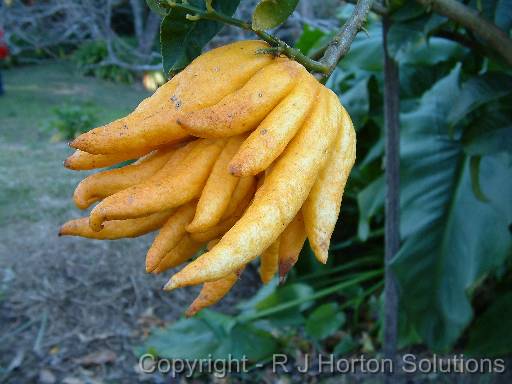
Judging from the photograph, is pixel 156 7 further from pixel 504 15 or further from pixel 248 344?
pixel 248 344

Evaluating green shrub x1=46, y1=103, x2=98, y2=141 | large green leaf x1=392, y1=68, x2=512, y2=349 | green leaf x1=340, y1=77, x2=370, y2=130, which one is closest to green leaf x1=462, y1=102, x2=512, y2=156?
Answer: green leaf x1=340, y1=77, x2=370, y2=130

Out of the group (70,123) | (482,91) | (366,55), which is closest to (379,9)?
(482,91)

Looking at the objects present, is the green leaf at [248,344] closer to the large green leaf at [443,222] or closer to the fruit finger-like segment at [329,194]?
the large green leaf at [443,222]

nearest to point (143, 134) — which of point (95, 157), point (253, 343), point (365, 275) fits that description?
point (95, 157)

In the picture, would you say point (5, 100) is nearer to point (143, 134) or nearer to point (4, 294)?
point (4, 294)

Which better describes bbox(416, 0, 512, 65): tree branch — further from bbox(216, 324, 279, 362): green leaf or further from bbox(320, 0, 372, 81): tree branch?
bbox(216, 324, 279, 362): green leaf
